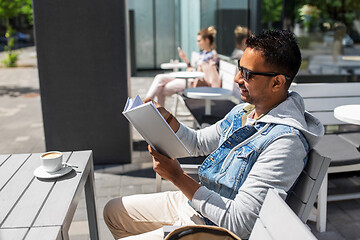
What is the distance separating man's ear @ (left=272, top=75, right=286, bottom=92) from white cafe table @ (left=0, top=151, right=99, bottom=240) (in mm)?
1026

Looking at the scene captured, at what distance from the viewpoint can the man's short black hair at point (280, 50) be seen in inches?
63.6

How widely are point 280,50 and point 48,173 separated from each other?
126 centimetres

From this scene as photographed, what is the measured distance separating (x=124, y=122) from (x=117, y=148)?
341 millimetres

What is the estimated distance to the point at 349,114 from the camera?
3074 millimetres

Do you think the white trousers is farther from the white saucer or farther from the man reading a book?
the white saucer

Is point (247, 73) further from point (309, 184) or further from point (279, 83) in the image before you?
point (309, 184)

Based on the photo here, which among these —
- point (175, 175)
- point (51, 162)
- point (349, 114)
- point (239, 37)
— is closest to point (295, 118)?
point (175, 175)

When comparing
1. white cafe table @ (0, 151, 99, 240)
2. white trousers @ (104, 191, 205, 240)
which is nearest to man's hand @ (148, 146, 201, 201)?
white trousers @ (104, 191, 205, 240)

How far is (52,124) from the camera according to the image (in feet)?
14.2

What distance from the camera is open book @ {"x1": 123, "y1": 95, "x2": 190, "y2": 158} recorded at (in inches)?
61.6

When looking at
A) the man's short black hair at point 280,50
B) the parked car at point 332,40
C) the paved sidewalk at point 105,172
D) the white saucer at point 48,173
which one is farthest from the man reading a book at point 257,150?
the parked car at point 332,40

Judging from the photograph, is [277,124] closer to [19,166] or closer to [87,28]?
[19,166]

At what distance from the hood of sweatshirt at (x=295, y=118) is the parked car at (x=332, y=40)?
735 centimetres

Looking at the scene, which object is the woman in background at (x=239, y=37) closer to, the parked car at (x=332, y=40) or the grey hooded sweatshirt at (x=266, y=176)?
the parked car at (x=332, y=40)
